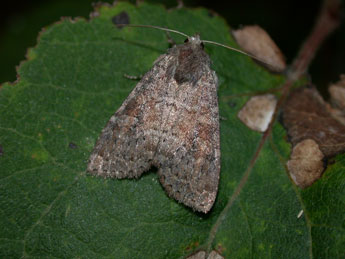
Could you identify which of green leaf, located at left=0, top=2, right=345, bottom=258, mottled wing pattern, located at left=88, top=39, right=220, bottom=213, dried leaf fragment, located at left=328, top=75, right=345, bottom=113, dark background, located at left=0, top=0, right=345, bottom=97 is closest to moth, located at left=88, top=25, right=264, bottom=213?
mottled wing pattern, located at left=88, top=39, right=220, bottom=213

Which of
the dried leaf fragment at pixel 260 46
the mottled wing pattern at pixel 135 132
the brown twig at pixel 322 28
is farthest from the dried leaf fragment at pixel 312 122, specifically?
the mottled wing pattern at pixel 135 132

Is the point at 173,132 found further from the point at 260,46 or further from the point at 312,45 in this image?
the point at 312,45

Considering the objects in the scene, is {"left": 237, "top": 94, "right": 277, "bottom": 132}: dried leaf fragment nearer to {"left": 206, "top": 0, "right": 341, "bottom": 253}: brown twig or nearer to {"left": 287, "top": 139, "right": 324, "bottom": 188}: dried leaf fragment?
{"left": 206, "top": 0, "right": 341, "bottom": 253}: brown twig

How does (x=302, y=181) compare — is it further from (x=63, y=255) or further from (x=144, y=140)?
(x=63, y=255)

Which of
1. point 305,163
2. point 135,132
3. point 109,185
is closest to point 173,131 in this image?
point 135,132

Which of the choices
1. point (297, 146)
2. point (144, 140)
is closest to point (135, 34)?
point (144, 140)

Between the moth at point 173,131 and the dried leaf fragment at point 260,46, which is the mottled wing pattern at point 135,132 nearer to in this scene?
the moth at point 173,131
